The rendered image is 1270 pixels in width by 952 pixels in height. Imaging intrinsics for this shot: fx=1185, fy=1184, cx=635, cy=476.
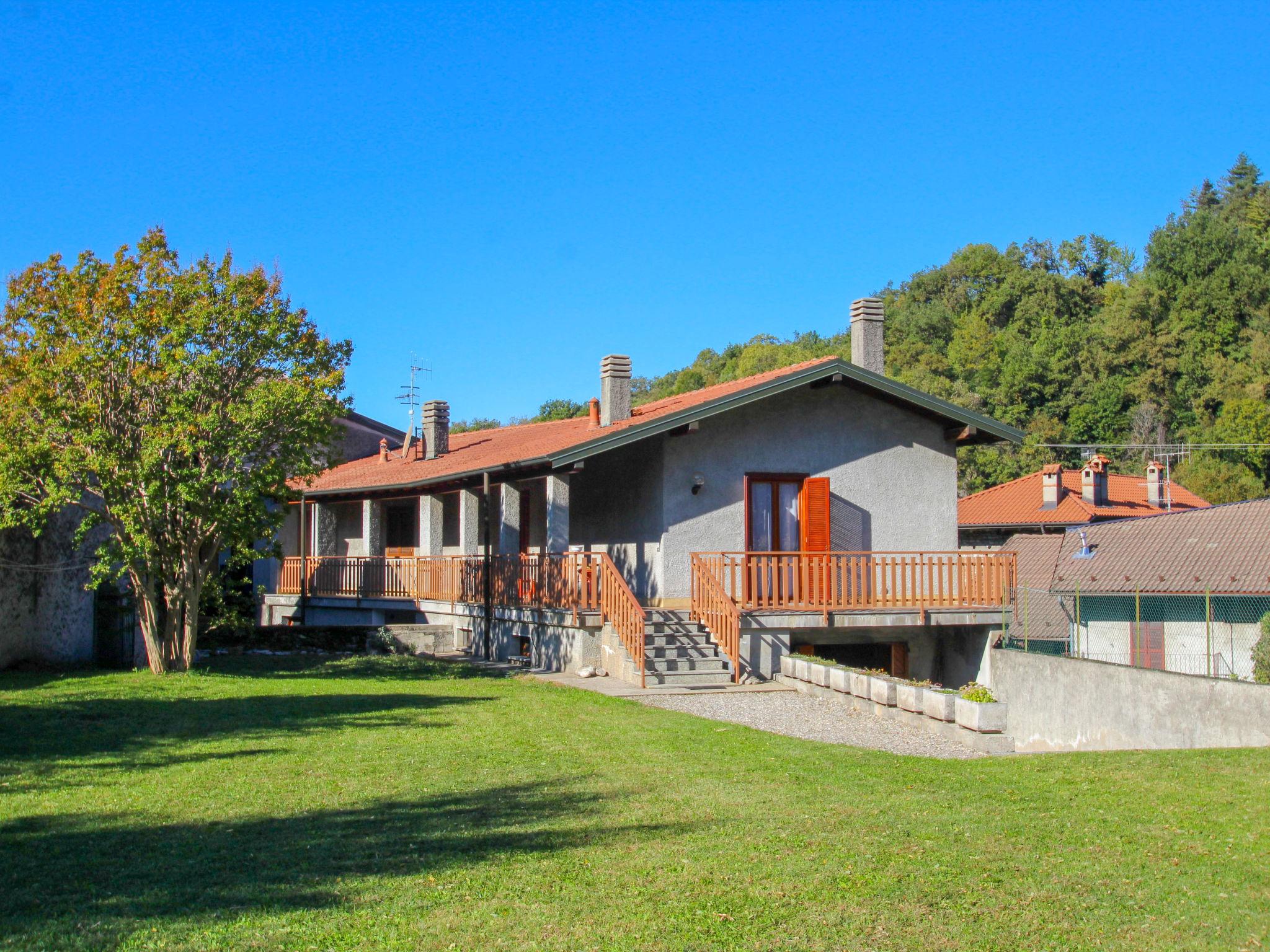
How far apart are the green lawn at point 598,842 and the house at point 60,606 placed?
18.8 ft

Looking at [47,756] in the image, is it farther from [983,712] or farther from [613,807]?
[983,712]

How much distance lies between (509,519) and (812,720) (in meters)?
9.40

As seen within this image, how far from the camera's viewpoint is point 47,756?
9703 millimetres

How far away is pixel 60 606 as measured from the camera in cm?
1784

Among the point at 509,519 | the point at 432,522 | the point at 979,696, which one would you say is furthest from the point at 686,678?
the point at 432,522

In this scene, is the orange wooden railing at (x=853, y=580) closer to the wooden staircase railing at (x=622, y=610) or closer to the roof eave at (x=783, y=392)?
the wooden staircase railing at (x=622, y=610)

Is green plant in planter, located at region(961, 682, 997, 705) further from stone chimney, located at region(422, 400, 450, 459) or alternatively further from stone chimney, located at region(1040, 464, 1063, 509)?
stone chimney, located at region(1040, 464, 1063, 509)

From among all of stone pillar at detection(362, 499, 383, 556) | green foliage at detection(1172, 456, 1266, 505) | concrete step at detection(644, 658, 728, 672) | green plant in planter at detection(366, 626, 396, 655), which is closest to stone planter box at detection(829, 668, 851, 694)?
concrete step at detection(644, 658, 728, 672)

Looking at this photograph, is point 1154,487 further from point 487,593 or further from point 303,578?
point 487,593

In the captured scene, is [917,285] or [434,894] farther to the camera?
[917,285]

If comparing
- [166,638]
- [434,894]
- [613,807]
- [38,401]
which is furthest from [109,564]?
[434,894]

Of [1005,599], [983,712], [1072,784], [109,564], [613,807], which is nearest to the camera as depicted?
[613,807]

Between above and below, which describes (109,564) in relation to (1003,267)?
below

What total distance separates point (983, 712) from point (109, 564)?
12.2 metres
